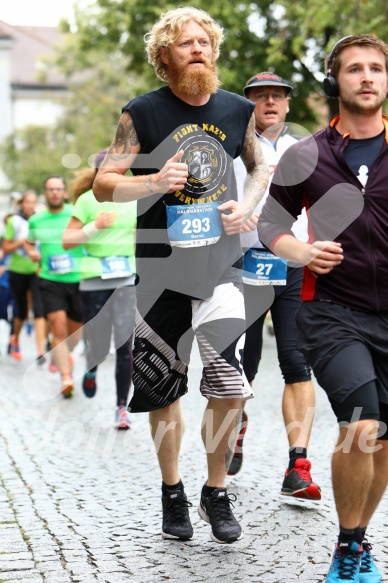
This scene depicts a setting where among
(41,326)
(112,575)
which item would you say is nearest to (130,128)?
(112,575)

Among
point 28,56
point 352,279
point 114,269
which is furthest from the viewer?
point 28,56

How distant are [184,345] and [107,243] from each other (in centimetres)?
421

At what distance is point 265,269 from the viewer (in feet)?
20.0

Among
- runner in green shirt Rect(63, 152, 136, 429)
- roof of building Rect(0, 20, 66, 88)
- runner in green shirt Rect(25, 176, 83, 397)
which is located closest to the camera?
runner in green shirt Rect(63, 152, 136, 429)

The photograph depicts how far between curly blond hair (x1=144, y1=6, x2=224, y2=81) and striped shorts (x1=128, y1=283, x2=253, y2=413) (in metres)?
1.02

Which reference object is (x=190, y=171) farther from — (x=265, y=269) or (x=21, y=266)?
(x=21, y=266)

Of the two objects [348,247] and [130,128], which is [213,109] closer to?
[130,128]

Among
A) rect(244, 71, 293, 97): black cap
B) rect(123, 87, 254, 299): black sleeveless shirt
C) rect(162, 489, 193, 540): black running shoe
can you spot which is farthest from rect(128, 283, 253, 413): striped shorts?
rect(244, 71, 293, 97): black cap

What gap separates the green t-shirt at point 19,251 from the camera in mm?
14789

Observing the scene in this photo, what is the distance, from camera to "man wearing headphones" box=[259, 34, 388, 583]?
13.0 ft

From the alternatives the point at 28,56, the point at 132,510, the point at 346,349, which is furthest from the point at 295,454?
the point at 28,56

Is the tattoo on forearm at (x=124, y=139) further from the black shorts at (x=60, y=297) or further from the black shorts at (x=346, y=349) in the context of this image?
the black shorts at (x=60, y=297)

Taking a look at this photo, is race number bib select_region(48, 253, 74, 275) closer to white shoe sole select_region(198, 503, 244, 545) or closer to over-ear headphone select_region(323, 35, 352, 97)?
white shoe sole select_region(198, 503, 244, 545)

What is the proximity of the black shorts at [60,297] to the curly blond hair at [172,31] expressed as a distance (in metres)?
6.51
